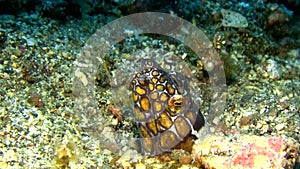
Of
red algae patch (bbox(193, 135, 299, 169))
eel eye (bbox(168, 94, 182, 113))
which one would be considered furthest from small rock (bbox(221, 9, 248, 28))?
red algae patch (bbox(193, 135, 299, 169))

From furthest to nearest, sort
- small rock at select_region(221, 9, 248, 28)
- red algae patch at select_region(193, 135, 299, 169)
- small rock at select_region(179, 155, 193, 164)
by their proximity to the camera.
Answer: small rock at select_region(221, 9, 248, 28), small rock at select_region(179, 155, 193, 164), red algae patch at select_region(193, 135, 299, 169)

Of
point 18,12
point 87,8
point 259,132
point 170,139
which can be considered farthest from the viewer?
point 87,8

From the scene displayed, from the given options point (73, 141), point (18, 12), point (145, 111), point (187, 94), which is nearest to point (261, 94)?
point (187, 94)

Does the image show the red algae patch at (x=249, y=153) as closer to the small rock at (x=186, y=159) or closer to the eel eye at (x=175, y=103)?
the small rock at (x=186, y=159)

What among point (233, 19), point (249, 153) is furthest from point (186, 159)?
point (233, 19)

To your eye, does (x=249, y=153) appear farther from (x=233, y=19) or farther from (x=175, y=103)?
(x=233, y=19)

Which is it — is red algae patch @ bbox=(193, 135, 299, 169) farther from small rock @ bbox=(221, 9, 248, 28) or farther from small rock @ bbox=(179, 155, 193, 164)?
small rock @ bbox=(221, 9, 248, 28)

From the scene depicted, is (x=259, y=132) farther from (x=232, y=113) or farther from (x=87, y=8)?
→ (x=87, y=8)

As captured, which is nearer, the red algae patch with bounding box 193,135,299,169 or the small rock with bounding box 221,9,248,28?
the red algae patch with bounding box 193,135,299,169

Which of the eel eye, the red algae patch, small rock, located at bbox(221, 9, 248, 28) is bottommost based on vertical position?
the red algae patch
